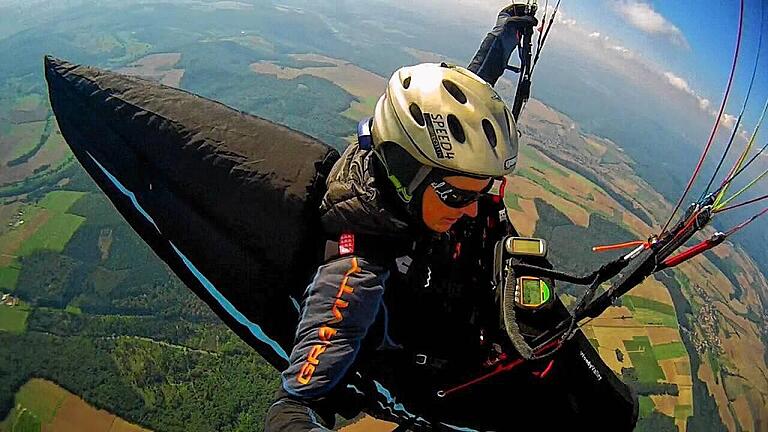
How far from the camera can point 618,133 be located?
3138cm

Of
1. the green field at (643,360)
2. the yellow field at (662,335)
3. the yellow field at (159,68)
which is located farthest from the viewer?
the yellow field at (159,68)

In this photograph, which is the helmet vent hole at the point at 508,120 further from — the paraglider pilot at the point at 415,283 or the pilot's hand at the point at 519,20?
the pilot's hand at the point at 519,20

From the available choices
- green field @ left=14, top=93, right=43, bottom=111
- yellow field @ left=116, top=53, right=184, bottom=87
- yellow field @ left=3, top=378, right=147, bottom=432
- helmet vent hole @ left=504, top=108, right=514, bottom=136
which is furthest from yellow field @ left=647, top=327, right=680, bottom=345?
yellow field @ left=116, top=53, right=184, bottom=87

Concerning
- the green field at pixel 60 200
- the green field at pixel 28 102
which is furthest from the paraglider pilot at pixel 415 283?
the green field at pixel 28 102

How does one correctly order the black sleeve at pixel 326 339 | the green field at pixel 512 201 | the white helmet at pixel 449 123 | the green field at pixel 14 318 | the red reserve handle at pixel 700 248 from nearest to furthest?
the red reserve handle at pixel 700 248 → the black sleeve at pixel 326 339 → the white helmet at pixel 449 123 → the green field at pixel 14 318 → the green field at pixel 512 201

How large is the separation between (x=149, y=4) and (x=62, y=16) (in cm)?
1474

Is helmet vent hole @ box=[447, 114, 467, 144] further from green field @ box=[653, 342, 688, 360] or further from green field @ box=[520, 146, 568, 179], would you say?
green field @ box=[520, 146, 568, 179]

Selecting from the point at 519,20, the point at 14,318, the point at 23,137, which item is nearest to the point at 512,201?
the point at 519,20

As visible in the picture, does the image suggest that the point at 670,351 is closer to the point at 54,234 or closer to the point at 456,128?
the point at 456,128

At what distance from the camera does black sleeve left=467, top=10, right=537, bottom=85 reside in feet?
7.57

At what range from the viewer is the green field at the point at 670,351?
10.7 metres

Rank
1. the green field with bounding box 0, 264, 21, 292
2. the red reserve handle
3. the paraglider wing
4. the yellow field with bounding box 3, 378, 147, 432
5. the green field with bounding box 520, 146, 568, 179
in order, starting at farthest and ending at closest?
the green field with bounding box 520, 146, 568, 179 → the green field with bounding box 0, 264, 21, 292 → the yellow field with bounding box 3, 378, 147, 432 → the paraglider wing → the red reserve handle

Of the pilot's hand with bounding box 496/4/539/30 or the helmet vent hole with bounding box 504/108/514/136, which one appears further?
the pilot's hand with bounding box 496/4/539/30

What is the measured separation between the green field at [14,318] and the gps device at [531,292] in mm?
15229
